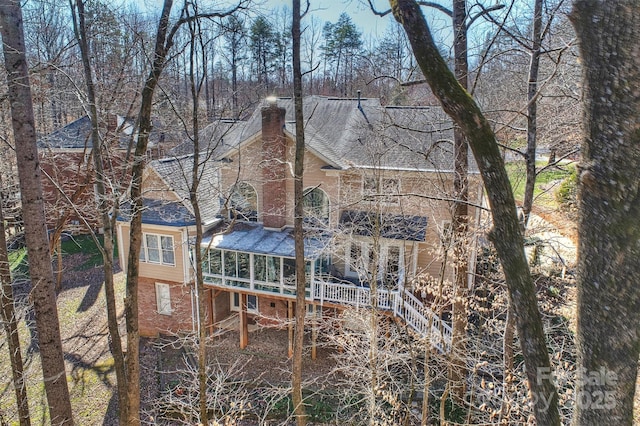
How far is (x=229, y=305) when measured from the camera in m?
16.5

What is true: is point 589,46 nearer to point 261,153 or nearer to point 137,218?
point 137,218

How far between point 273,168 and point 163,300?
6.59m

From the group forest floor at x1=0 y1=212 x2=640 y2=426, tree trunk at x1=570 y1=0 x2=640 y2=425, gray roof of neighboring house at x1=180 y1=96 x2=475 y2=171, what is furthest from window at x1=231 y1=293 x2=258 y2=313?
tree trunk at x1=570 y1=0 x2=640 y2=425

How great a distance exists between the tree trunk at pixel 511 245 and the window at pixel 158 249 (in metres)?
13.3

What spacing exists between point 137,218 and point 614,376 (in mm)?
8860

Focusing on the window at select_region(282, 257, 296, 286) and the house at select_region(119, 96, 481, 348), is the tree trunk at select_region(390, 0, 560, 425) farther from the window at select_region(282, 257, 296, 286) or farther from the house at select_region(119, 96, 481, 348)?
the window at select_region(282, 257, 296, 286)

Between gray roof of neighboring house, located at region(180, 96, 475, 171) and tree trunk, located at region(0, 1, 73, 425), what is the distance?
18.9ft

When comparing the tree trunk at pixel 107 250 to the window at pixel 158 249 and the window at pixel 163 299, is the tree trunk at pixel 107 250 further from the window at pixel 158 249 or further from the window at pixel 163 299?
the window at pixel 163 299

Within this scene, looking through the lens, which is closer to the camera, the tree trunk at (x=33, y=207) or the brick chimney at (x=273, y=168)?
the tree trunk at (x=33, y=207)

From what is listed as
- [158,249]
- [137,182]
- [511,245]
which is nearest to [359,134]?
[158,249]

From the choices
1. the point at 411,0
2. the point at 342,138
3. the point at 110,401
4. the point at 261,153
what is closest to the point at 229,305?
the point at 110,401

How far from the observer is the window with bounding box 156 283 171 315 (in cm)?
1571

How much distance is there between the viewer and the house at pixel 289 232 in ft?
43.7

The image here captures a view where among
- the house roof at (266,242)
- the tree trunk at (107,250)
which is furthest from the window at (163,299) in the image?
the tree trunk at (107,250)
